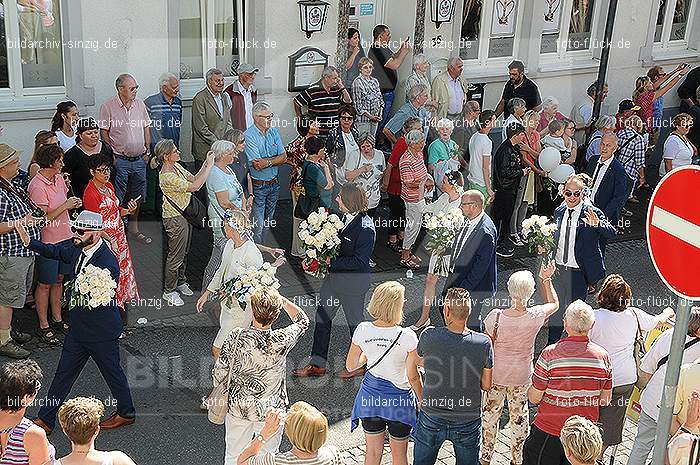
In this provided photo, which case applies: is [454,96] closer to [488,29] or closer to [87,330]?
Answer: [488,29]

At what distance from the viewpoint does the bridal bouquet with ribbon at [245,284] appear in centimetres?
778

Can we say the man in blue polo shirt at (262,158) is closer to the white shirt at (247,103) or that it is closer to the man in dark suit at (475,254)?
the white shirt at (247,103)

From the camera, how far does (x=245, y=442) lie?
6812 mm

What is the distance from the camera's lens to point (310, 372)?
8.95 m

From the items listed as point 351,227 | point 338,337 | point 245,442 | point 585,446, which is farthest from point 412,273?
point 585,446

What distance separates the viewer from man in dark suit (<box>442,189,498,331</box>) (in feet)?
28.2

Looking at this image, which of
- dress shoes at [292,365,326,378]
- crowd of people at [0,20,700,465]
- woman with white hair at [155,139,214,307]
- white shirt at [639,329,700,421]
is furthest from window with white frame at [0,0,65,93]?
white shirt at [639,329,700,421]

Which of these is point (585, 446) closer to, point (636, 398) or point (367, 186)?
point (636, 398)

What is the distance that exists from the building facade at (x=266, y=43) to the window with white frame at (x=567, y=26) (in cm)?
2

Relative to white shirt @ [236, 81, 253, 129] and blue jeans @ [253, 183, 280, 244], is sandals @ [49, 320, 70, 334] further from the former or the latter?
white shirt @ [236, 81, 253, 129]

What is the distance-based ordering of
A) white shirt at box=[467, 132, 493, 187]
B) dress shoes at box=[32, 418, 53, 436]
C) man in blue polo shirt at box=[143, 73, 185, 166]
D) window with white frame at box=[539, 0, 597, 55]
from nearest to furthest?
dress shoes at box=[32, 418, 53, 436] → white shirt at box=[467, 132, 493, 187] → man in blue polo shirt at box=[143, 73, 185, 166] → window with white frame at box=[539, 0, 597, 55]

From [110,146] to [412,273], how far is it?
12.6 feet

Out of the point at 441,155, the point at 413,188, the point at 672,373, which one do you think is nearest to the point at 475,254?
the point at 413,188

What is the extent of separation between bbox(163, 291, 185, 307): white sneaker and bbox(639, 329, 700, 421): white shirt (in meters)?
5.14
